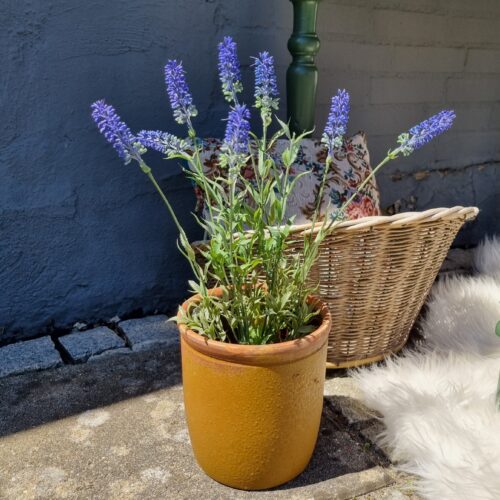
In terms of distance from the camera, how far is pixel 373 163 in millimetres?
2547

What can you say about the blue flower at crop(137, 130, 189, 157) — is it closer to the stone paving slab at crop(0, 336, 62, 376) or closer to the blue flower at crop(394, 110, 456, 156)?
the blue flower at crop(394, 110, 456, 156)

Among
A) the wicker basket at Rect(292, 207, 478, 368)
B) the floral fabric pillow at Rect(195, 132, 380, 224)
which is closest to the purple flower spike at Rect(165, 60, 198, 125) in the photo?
the wicker basket at Rect(292, 207, 478, 368)

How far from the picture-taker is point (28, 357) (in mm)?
1803

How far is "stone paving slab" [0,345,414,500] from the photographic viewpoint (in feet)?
4.15

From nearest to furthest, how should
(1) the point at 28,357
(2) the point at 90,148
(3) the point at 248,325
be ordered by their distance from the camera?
(3) the point at 248,325 → (1) the point at 28,357 → (2) the point at 90,148

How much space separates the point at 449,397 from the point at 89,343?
112 cm

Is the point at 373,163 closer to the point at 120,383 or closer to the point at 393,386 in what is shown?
the point at 393,386

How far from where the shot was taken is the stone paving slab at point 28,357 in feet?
5.72

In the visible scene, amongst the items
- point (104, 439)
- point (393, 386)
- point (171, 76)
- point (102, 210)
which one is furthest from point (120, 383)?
point (171, 76)

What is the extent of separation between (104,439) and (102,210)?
84 centimetres

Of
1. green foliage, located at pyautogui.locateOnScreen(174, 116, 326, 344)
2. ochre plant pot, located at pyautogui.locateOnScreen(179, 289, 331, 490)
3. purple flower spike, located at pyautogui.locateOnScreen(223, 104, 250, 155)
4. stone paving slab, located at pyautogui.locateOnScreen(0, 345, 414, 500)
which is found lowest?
stone paving slab, located at pyautogui.locateOnScreen(0, 345, 414, 500)

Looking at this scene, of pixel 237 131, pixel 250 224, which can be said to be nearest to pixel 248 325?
pixel 250 224

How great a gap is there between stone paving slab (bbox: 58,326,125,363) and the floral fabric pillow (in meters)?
0.53

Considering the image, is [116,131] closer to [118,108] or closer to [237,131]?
[237,131]
